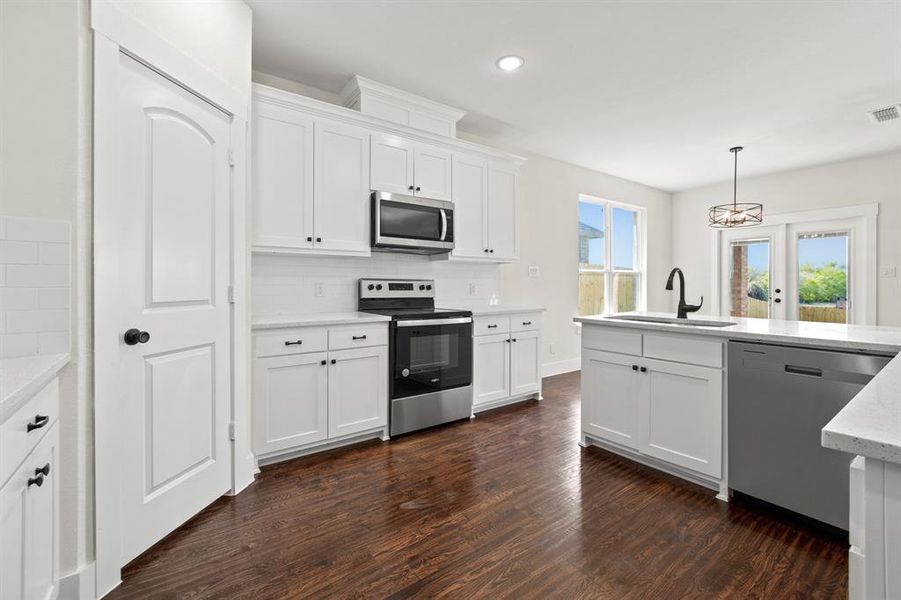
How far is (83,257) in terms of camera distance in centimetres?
151

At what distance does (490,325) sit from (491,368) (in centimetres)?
38

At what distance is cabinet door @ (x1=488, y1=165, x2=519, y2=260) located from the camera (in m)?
4.06

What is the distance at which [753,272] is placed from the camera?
6.22m

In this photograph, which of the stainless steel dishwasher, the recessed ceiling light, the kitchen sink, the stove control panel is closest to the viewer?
the stainless steel dishwasher

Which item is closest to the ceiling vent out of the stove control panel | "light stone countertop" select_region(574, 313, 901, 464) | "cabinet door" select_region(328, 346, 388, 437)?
"light stone countertop" select_region(574, 313, 901, 464)

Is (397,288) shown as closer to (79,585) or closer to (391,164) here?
(391,164)

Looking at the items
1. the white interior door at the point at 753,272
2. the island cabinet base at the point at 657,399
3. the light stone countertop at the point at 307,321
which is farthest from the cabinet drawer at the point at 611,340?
the white interior door at the point at 753,272

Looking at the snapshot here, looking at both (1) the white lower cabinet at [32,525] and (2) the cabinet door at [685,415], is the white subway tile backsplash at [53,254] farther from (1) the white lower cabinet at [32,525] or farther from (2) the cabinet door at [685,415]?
(2) the cabinet door at [685,415]

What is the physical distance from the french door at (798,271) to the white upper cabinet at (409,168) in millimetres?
5111

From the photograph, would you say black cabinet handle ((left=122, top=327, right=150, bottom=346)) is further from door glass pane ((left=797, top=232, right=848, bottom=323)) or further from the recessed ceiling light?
door glass pane ((left=797, top=232, right=848, bottom=323))

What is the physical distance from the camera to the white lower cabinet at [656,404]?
7.31ft

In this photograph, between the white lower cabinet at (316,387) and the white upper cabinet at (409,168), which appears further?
the white upper cabinet at (409,168)

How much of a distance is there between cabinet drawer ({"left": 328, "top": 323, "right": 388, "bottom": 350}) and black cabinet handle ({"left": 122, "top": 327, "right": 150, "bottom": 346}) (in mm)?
1149

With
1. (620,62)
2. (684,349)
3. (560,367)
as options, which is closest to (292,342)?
(684,349)
